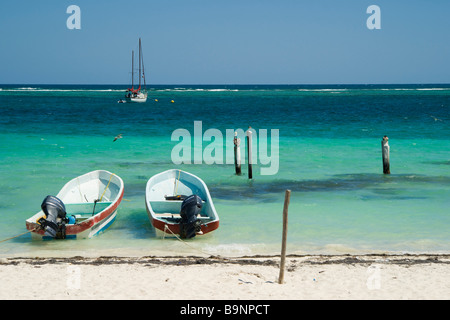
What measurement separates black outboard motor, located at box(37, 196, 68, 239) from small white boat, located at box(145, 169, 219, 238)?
2.44 metres

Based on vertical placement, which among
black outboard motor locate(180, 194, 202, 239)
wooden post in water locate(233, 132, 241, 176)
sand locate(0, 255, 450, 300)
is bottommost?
sand locate(0, 255, 450, 300)

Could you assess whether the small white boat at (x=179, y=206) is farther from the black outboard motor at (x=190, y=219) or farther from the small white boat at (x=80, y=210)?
the small white boat at (x=80, y=210)

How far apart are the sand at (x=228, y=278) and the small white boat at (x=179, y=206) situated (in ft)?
5.33

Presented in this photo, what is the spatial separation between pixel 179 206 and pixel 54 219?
375 centimetres

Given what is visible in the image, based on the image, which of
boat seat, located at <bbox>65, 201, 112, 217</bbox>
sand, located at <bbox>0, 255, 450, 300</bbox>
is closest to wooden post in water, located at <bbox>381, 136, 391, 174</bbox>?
sand, located at <bbox>0, 255, 450, 300</bbox>

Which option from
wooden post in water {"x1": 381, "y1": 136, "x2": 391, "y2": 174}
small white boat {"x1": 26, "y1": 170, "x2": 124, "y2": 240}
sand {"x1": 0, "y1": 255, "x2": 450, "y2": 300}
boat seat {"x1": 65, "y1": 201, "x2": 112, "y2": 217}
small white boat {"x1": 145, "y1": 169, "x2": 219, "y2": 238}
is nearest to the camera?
sand {"x1": 0, "y1": 255, "x2": 450, "y2": 300}

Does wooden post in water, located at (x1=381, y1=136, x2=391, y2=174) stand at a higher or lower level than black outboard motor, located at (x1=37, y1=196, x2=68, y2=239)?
higher

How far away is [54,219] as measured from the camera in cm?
1392

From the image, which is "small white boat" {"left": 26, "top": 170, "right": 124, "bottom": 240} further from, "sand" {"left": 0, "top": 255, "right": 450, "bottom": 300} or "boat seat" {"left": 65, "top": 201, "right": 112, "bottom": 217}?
"sand" {"left": 0, "top": 255, "right": 450, "bottom": 300}

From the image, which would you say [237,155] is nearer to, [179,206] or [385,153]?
[385,153]

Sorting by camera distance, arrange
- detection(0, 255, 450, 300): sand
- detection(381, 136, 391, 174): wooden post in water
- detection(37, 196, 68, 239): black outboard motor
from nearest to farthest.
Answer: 1. detection(0, 255, 450, 300): sand
2. detection(37, 196, 68, 239): black outboard motor
3. detection(381, 136, 391, 174): wooden post in water

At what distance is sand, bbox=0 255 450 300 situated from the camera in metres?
9.66

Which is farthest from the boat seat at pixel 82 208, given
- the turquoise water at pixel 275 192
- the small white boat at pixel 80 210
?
the turquoise water at pixel 275 192
